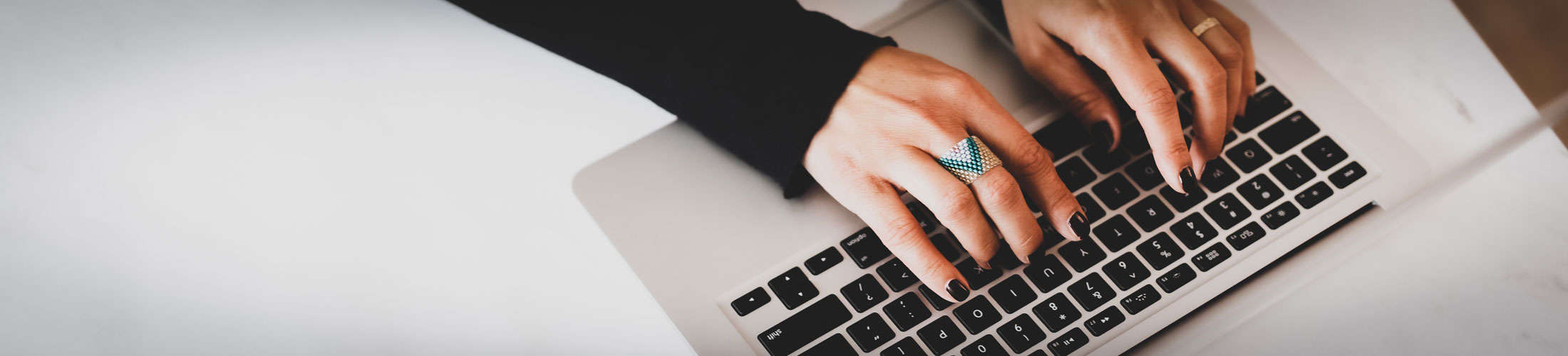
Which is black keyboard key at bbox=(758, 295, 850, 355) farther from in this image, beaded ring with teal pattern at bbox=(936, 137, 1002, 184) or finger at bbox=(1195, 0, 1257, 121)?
finger at bbox=(1195, 0, 1257, 121)

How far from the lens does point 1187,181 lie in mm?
497

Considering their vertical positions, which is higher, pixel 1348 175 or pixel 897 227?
pixel 897 227

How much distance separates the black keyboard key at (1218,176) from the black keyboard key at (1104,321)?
0.12 meters

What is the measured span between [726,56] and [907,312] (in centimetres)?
22

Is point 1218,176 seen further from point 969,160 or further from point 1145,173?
point 969,160

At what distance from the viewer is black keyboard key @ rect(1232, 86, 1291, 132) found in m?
0.54

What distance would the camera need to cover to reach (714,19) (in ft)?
1.89

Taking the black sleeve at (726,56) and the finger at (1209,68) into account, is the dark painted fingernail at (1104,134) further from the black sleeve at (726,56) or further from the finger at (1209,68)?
the black sleeve at (726,56)

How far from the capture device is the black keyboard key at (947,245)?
50 cm

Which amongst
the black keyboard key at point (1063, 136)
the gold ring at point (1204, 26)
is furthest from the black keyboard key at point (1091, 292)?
the gold ring at point (1204, 26)

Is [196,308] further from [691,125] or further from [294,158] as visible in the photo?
[691,125]

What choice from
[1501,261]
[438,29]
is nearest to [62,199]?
[438,29]

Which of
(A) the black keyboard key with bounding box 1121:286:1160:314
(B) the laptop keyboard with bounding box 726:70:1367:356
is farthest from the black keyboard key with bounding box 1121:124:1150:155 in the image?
(A) the black keyboard key with bounding box 1121:286:1160:314

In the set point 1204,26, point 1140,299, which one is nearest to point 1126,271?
point 1140,299
